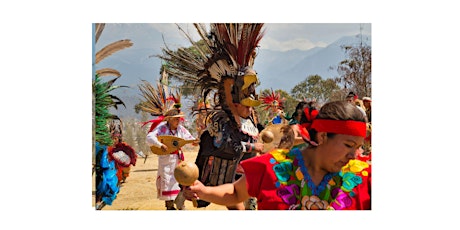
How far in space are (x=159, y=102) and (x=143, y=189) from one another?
3.11 ft

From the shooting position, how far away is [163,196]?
556cm

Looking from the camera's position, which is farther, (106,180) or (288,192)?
(106,180)

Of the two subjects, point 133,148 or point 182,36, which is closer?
point 182,36

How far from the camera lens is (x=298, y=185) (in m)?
3.33

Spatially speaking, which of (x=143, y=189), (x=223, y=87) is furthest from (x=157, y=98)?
(x=143, y=189)

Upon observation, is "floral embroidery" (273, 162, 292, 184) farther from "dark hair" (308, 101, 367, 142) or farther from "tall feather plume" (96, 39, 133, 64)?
"tall feather plume" (96, 39, 133, 64)

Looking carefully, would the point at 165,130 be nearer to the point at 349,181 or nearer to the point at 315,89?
the point at 315,89

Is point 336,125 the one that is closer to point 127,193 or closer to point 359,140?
point 359,140

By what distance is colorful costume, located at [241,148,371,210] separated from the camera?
10.8 feet

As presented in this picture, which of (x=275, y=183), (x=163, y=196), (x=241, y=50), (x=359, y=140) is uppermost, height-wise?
(x=241, y=50)

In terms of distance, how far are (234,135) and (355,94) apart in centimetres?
130

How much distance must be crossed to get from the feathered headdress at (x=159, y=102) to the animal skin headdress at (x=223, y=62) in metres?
0.21

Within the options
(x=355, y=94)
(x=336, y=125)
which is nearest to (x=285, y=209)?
(x=336, y=125)

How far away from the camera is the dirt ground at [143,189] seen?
17.1 feet
